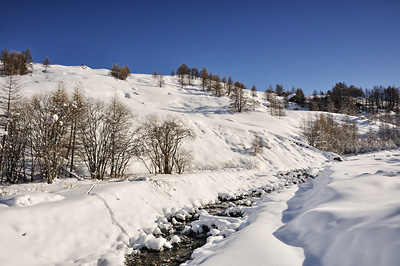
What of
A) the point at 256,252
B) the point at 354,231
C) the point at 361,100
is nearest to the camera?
the point at 354,231

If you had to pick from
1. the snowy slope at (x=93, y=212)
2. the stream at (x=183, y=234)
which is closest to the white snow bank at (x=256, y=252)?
the stream at (x=183, y=234)

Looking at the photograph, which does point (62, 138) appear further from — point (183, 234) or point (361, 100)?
point (361, 100)

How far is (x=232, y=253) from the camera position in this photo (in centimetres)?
488

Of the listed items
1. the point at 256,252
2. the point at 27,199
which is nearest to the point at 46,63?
the point at 27,199

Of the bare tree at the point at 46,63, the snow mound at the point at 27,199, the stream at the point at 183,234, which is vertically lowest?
the stream at the point at 183,234

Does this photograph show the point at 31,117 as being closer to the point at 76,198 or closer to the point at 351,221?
the point at 76,198

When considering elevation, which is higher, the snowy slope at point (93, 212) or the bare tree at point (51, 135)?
the bare tree at point (51, 135)

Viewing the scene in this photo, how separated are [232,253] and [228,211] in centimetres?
648

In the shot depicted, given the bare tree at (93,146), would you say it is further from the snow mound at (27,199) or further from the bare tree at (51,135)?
the snow mound at (27,199)

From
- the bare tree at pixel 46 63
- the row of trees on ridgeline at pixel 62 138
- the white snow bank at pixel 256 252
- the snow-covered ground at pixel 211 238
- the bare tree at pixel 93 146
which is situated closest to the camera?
the snow-covered ground at pixel 211 238

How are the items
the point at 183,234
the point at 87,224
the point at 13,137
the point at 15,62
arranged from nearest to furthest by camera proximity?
the point at 87,224 → the point at 183,234 → the point at 13,137 → the point at 15,62

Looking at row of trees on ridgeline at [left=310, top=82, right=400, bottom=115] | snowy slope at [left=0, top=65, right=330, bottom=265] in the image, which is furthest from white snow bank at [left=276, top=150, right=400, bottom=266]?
row of trees on ridgeline at [left=310, top=82, right=400, bottom=115]

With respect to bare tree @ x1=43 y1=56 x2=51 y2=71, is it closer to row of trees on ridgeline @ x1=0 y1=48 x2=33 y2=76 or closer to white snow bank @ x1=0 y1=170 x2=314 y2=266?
row of trees on ridgeline @ x1=0 y1=48 x2=33 y2=76

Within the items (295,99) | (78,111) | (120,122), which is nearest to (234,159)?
(120,122)
